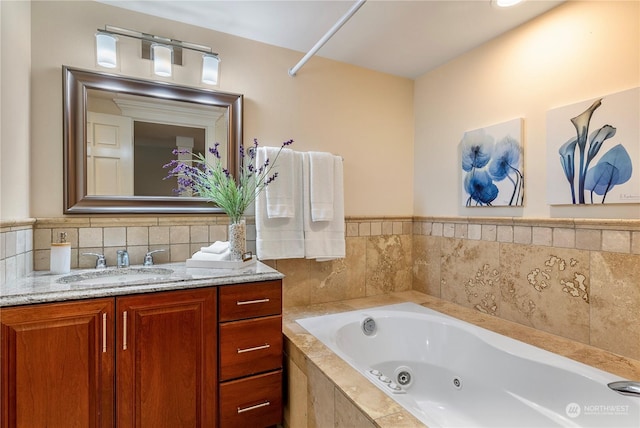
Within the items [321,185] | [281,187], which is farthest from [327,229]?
[281,187]

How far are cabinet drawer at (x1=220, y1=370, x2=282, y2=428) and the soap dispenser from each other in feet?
→ 3.25

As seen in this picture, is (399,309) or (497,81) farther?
(399,309)

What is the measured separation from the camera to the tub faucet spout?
48.6 inches

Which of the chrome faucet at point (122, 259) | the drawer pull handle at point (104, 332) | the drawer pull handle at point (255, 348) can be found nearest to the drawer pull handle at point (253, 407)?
the drawer pull handle at point (255, 348)

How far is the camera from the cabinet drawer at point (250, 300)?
1.52m

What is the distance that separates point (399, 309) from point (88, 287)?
6.11 feet

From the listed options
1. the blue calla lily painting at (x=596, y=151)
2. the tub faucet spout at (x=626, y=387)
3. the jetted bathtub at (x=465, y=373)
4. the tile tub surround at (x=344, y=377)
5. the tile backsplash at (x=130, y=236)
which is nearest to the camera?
the tile tub surround at (x=344, y=377)

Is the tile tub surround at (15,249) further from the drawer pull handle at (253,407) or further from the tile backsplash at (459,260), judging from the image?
the drawer pull handle at (253,407)

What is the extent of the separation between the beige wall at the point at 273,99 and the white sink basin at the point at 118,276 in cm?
41

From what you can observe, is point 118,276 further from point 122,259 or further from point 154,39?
point 154,39

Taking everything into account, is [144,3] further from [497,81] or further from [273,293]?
[497,81]

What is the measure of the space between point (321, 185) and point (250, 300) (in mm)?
971

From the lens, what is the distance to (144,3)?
179 centimetres

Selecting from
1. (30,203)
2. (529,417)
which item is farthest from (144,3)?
(529,417)
